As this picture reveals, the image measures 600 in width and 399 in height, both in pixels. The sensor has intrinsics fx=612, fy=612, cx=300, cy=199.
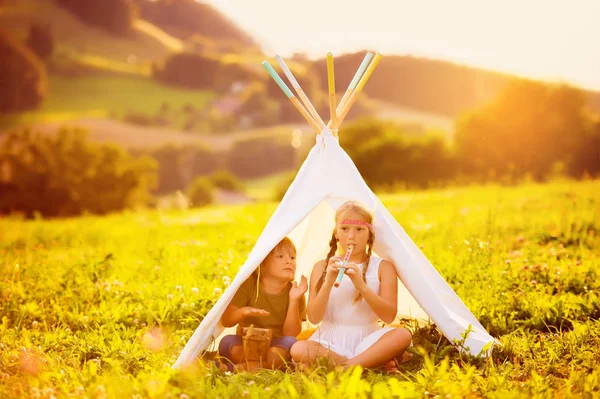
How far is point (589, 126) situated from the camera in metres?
25.9

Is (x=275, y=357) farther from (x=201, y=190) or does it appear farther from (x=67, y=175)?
(x=201, y=190)

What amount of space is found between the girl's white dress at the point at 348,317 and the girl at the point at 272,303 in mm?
203

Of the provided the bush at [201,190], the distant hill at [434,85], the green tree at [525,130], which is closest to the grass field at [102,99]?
the bush at [201,190]

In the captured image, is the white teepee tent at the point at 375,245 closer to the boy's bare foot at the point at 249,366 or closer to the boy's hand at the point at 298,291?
the boy's bare foot at the point at 249,366

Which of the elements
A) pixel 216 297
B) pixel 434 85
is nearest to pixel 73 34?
pixel 434 85

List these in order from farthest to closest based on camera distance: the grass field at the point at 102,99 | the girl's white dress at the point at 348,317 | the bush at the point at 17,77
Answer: the bush at the point at 17,77 < the grass field at the point at 102,99 < the girl's white dress at the point at 348,317

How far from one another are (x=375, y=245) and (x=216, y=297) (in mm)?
1577

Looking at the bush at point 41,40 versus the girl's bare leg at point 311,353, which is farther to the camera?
the bush at point 41,40

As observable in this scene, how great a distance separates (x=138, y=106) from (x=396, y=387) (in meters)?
36.7

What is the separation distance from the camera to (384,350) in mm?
3721

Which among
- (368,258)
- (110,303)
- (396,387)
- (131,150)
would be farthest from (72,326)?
(131,150)

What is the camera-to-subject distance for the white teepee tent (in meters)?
3.80

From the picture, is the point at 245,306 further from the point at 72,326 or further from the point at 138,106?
the point at 138,106

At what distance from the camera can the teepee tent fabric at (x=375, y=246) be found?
149 inches
